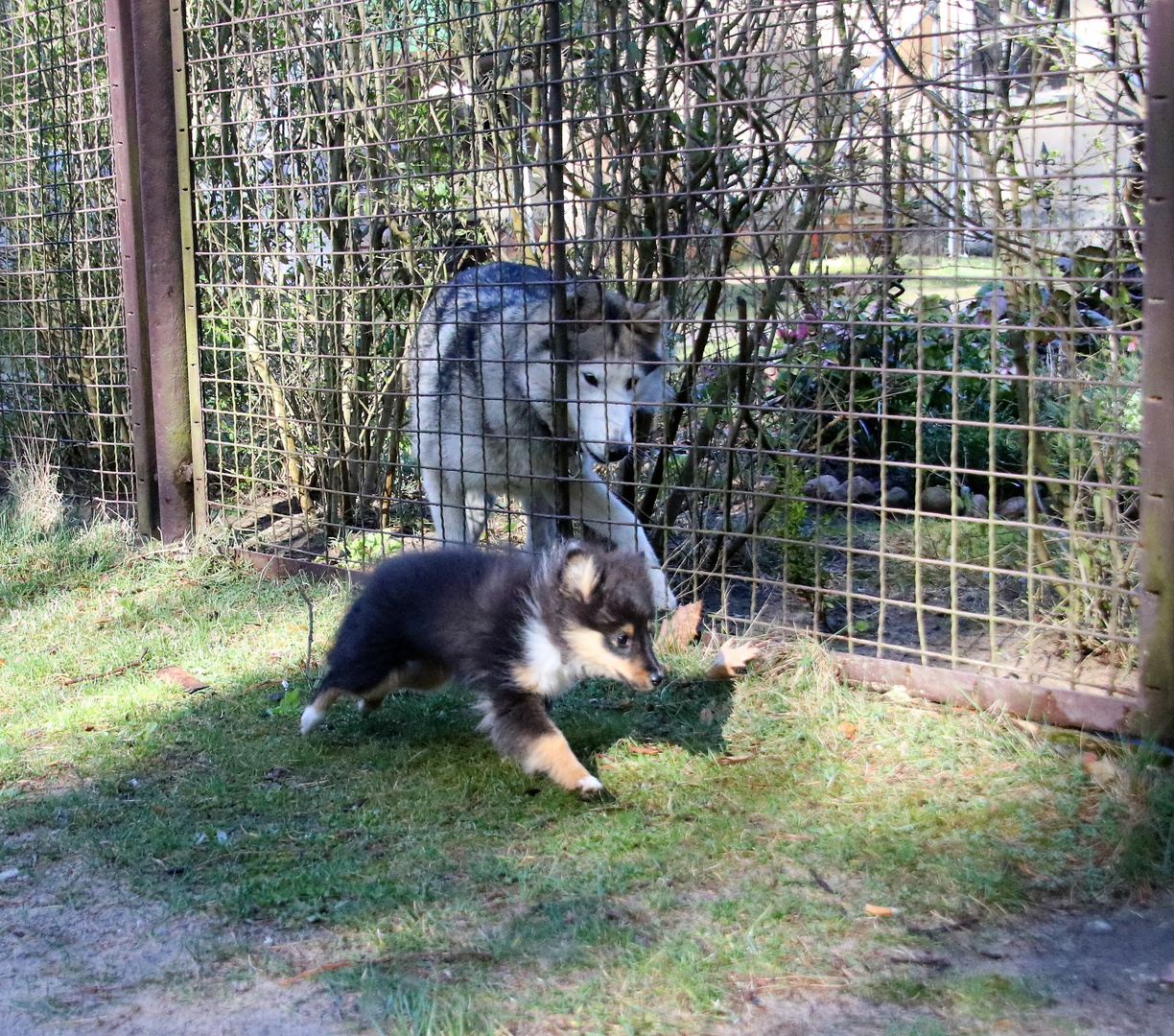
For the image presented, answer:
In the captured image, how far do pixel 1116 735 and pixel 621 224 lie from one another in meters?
3.06

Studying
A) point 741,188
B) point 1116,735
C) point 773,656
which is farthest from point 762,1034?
point 741,188

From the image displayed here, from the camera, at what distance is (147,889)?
350 cm

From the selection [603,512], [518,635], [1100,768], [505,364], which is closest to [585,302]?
[505,364]

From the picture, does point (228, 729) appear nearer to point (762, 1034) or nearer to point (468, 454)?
point (468, 454)

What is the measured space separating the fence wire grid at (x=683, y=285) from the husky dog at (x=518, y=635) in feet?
3.44

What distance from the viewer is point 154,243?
6.93 metres

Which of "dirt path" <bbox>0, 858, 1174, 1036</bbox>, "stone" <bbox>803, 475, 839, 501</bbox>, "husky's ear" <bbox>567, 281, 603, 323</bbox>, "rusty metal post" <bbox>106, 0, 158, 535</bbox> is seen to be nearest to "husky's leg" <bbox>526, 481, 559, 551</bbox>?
"husky's ear" <bbox>567, 281, 603, 323</bbox>

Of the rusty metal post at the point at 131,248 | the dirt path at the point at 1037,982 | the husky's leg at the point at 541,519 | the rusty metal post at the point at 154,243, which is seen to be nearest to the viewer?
the dirt path at the point at 1037,982

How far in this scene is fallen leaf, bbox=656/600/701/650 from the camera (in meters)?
5.19

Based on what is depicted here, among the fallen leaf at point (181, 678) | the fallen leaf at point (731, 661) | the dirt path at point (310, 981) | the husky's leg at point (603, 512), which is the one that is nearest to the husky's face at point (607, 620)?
the fallen leaf at point (731, 661)

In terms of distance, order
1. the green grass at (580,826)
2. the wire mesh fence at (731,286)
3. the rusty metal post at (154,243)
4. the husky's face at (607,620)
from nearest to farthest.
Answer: the green grass at (580,826)
the husky's face at (607,620)
the wire mesh fence at (731,286)
the rusty metal post at (154,243)

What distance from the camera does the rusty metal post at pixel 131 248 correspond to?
6914 millimetres

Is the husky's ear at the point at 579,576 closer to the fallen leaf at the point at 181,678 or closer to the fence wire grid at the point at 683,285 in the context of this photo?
the fence wire grid at the point at 683,285

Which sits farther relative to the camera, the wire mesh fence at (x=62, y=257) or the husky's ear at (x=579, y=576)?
the wire mesh fence at (x=62, y=257)
